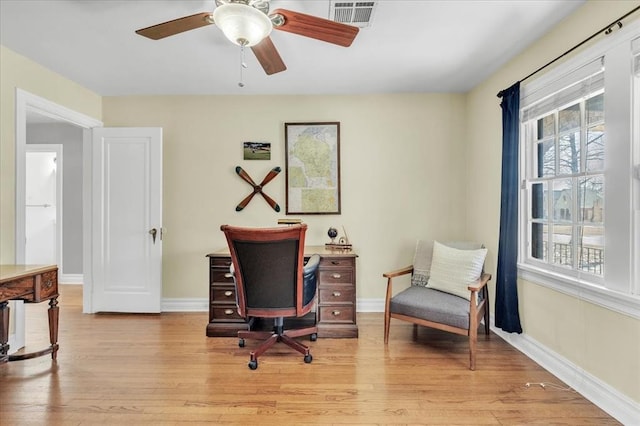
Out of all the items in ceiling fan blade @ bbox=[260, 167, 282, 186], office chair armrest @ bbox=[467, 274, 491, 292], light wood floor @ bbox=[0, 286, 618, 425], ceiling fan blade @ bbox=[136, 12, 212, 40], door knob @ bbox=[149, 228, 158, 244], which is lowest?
light wood floor @ bbox=[0, 286, 618, 425]

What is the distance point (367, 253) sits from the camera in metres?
3.79

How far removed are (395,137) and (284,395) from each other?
9.43ft

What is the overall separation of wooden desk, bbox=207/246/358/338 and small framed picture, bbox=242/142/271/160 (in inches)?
49.0

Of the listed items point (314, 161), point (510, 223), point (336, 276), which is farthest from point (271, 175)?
point (510, 223)

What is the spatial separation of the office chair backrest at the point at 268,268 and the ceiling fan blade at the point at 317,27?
120 centimetres

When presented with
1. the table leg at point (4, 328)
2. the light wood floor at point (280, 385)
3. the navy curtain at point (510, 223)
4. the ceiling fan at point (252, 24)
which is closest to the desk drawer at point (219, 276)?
the light wood floor at point (280, 385)

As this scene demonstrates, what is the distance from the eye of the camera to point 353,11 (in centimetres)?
208

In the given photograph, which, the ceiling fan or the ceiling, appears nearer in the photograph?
the ceiling fan

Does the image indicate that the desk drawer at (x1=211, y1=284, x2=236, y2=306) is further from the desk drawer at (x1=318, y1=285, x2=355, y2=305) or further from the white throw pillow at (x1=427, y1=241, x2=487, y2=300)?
the white throw pillow at (x1=427, y1=241, x2=487, y2=300)

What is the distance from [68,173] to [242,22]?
4963 millimetres

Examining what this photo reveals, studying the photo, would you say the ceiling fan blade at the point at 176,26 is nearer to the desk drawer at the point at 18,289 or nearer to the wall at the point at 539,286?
the desk drawer at the point at 18,289

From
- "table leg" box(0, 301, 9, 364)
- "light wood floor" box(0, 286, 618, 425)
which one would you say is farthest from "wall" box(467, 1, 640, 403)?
"table leg" box(0, 301, 9, 364)

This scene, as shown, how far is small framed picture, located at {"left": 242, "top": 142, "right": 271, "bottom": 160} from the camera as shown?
3.77 metres

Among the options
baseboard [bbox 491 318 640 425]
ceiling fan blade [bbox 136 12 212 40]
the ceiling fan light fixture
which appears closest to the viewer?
the ceiling fan light fixture
